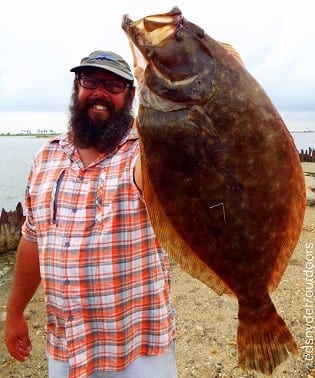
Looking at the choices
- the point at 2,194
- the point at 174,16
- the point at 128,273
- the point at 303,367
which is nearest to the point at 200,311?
the point at 303,367

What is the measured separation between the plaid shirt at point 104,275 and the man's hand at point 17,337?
457mm

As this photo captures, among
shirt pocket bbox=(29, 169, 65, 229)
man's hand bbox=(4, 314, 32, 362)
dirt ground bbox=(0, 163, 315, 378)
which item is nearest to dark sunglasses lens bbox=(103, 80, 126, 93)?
shirt pocket bbox=(29, 169, 65, 229)

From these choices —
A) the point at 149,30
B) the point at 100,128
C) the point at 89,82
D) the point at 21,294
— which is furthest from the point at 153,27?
the point at 21,294

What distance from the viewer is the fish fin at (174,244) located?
2.01 metres

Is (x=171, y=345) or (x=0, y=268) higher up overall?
(x=171, y=345)

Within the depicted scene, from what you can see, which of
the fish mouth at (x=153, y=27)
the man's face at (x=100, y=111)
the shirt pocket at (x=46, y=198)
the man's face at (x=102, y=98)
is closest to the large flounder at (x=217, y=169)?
the fish mouth at (x=153, y=27)

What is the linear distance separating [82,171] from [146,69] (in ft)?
3.71

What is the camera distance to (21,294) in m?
3.06

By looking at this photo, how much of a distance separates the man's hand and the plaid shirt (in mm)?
457

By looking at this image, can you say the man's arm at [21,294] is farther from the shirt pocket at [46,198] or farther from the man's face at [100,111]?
the man's face at [100,111]

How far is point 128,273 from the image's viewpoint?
255cm

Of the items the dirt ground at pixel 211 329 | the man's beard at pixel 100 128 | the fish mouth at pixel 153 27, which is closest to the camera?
the fish mouth at pixel 153 27

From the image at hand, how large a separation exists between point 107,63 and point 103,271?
151 centimetres

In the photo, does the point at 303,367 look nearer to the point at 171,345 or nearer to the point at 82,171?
the point at 171,345
